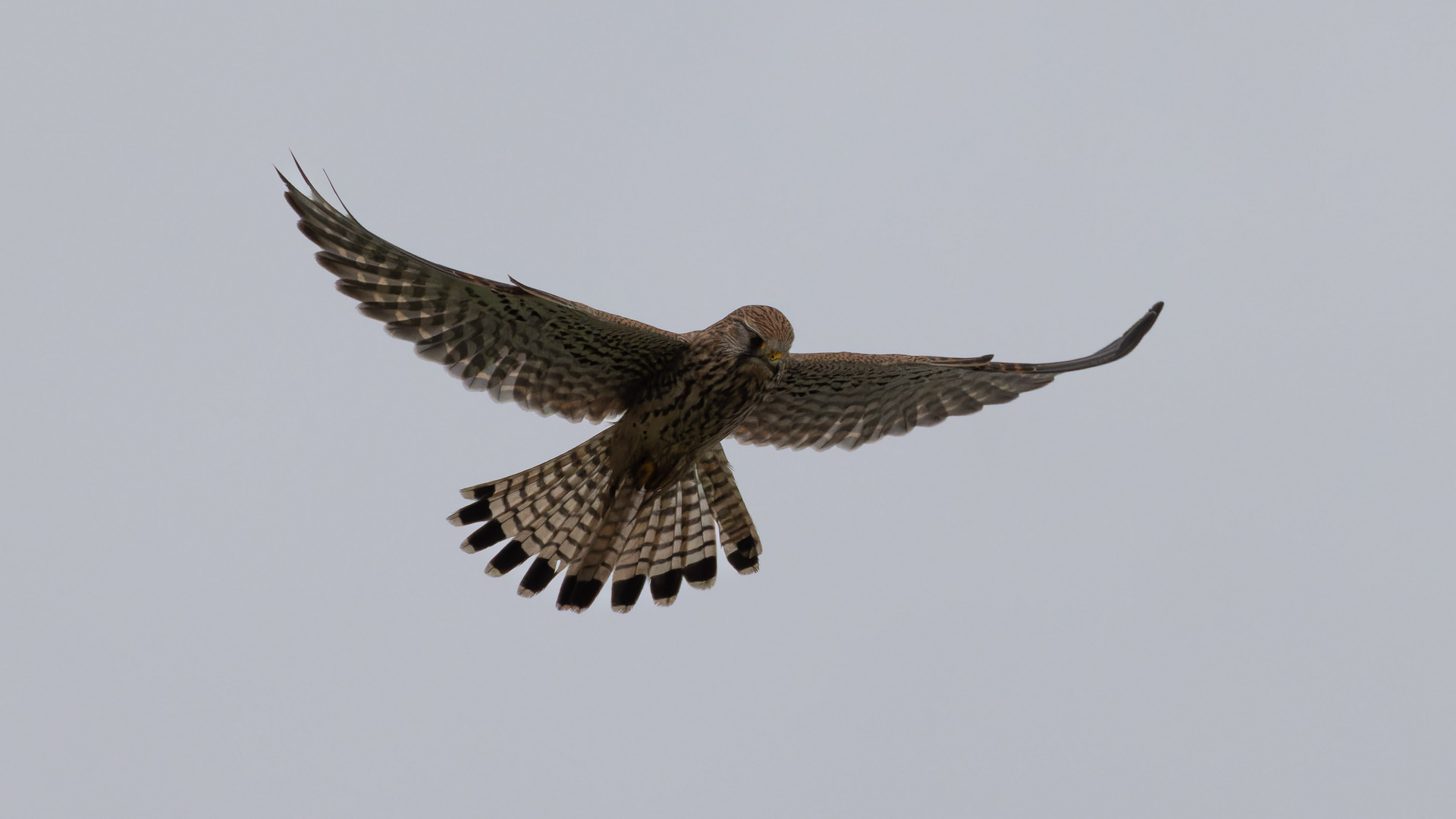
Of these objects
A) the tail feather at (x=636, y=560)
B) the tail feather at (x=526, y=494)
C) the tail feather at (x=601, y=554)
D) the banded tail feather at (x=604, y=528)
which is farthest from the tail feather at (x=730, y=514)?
the tail feather at (x=526, y=494)

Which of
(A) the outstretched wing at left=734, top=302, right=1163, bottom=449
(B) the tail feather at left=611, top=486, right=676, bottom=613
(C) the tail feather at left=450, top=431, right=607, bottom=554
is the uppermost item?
(A) the outstretched wing at left=734, top=302, right=1163, bottom=449

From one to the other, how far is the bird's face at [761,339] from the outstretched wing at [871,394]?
2.10 ft

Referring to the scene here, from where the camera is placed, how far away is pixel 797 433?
9547 mm

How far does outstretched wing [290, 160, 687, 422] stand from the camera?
7301 mm

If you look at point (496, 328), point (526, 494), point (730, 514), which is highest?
point (496, 328)

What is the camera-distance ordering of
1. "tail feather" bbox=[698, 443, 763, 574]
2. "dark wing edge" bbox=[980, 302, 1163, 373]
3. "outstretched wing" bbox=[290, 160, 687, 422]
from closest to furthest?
1. "outstretched wing" bbox=[290, 160, 687, 422]
2. "dark wing edge" bbox=[980, 302, 1163, 373]
3. "tail feather" bbox=[698, 443, 763, 574]

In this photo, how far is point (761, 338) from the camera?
7883 mm

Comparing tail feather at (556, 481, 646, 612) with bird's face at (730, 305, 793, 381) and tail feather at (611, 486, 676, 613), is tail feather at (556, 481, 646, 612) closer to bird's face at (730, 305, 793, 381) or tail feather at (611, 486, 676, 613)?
tail feather at (611, 486, 676, 613)

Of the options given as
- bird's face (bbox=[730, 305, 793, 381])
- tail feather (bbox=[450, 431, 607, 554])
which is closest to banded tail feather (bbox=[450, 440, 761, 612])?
tail feather (bbox=[450, 431, 607, 554])

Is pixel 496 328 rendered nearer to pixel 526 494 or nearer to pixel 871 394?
pixel 526 494

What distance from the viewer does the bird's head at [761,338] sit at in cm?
791

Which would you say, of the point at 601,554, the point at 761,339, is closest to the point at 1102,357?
the point at 761,339

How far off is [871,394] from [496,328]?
2.73 m

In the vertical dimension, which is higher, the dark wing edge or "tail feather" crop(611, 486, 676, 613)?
the dark wing edge
